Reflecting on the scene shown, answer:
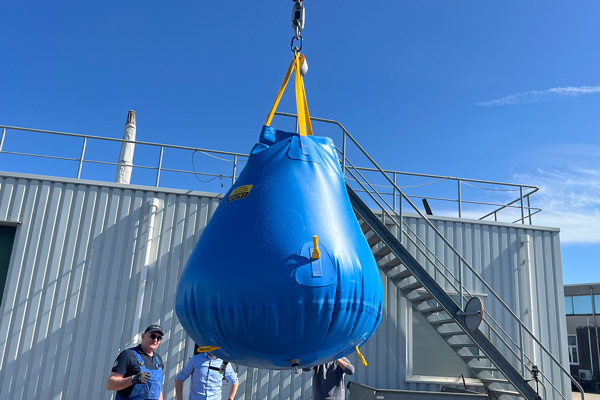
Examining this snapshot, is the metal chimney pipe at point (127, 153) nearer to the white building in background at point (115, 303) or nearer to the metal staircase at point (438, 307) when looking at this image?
the white building in background at point (115, 303)

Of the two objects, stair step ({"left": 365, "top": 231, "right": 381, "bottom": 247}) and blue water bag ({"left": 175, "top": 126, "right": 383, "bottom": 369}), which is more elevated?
stair step ({"left": 365, "top": 231, "right": 381, "bottom": 247})

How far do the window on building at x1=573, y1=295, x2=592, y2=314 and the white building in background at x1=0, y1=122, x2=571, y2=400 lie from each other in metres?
26.5

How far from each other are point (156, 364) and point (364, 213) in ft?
13.1

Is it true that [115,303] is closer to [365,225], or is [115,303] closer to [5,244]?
[5,244]

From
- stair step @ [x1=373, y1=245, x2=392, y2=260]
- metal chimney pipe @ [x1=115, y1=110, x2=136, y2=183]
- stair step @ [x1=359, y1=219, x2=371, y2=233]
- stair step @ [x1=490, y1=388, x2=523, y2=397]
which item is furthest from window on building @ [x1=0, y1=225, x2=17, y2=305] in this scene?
stair step @ [x1=490, y1=388, x2=523, y2=397]

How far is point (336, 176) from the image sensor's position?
146 inches

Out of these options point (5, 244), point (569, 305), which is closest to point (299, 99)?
point (5, 244)

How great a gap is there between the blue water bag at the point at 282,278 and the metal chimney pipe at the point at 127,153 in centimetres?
1051

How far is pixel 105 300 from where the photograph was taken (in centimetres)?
789

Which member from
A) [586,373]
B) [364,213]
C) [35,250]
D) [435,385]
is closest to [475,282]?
[435,385]

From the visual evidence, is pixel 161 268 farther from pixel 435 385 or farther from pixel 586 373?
pixel 586 373

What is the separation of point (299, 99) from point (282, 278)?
1761 millimetres

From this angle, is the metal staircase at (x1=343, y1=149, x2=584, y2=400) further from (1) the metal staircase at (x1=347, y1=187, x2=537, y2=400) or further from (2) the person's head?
(2) the person's head

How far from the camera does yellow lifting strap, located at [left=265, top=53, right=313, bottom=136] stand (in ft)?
12.7
